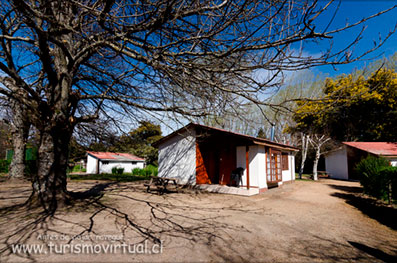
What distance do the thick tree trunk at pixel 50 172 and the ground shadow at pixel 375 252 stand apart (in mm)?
6824

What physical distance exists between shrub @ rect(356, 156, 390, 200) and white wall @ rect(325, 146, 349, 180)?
1136 cm

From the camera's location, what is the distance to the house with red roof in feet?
52.3

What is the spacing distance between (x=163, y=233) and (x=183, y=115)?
2931mm

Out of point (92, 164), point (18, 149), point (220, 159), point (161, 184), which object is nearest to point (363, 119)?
point (220, 159)

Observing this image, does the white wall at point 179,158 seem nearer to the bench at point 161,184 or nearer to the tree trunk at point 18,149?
the bench at point 161,184

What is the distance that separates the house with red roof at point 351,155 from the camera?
15.9m

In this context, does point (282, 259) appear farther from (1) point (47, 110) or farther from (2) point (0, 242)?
(1) point (47, 110)

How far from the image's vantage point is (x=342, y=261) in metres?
3.19

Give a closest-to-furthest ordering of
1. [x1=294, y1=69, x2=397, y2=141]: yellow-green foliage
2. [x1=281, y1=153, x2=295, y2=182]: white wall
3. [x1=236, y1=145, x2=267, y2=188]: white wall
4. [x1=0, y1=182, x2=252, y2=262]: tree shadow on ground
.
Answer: [x1=0, y1=182, x2=252, y2=262]: tree shadow on ground → [x1=236, y1=145, x2=267, y2=188]: white wall → [x1=281, y1=153, x2=295, y2=182]: white wall → [x1=294, y1=69, x2=397, y2=141]: yellow-green foliage

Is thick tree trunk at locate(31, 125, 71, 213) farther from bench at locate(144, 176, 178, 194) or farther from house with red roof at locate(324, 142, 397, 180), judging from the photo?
house with red roof at locate(324, 142, 397, 180)

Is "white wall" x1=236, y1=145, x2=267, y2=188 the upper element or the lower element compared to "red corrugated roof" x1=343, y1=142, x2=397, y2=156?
lower

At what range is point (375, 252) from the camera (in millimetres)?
3588

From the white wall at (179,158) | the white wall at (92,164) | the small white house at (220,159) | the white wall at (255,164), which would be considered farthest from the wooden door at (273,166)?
the white wall at (92,164)

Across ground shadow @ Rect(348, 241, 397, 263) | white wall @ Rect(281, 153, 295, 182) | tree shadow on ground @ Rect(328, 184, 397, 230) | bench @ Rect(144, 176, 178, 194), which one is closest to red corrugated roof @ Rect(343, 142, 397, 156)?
white wall @ Rect(281, 153, 295, 182)
